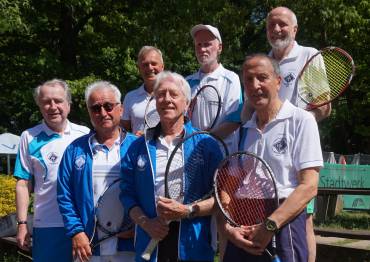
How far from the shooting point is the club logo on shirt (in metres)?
3.96

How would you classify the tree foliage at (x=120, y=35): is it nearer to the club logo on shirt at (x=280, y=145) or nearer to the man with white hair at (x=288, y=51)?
the man with white hair at (x=288, y=51)

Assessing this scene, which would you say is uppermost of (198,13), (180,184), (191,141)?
(198,13)

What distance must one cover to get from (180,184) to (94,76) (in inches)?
632

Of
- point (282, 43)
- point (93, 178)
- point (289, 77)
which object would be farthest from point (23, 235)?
point (282, 43)

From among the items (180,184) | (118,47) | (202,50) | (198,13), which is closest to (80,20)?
(118,47)

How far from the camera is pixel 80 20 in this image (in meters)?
21.6

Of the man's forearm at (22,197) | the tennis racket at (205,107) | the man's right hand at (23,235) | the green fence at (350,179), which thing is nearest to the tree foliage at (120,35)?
the green fence at (350,179)

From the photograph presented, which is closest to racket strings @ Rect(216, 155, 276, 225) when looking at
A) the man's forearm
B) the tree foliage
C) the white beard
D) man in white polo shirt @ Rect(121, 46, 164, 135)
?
the white beard

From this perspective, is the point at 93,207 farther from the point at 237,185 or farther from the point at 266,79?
the point at 266,79

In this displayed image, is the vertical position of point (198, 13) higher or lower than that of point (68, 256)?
higher

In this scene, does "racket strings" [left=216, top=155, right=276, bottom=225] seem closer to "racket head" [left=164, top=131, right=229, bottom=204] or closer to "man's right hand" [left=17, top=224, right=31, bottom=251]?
"racket head" [left=164, top=131, right=229, bottom=204]

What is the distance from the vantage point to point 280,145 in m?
3.97

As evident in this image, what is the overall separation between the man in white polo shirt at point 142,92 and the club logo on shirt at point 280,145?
2097 millimetres

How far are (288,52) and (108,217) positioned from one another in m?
2.11
